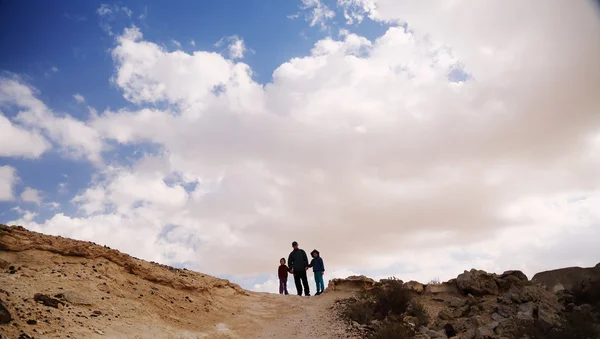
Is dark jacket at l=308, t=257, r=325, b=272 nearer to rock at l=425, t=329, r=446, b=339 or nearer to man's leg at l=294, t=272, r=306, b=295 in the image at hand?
man's leg at l=294, t=272, r=306, b=295

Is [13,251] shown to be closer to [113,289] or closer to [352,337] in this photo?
[113,289]

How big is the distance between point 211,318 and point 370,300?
582 centimetres

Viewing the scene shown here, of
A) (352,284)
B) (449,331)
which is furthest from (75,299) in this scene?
(352,284)

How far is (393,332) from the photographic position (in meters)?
12.4

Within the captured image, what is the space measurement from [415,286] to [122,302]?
10442mm

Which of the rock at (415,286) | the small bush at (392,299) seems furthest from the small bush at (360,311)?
the rock at (415,286)

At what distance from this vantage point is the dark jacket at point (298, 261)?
695 inches

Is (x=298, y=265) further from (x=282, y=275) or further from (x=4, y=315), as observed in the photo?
(x=4, y=315)

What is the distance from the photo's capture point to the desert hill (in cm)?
977

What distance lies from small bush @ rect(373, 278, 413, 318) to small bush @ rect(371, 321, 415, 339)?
6.85ft

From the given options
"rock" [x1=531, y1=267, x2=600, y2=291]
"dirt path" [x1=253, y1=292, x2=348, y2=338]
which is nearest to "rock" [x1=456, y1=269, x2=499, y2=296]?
"rock" [x1=531, y1=267, x2=600, y2=291]

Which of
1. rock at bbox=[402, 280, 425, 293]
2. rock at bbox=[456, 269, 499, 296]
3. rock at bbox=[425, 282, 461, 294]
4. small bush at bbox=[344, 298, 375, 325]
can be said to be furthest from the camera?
rock at bbox=[402, 280, 425, 293]

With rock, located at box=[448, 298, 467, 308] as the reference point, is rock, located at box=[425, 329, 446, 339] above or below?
below

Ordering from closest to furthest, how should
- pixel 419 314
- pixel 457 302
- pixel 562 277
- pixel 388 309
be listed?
pixel 419 314, pixel 457 302, pixel 388 309, pixel 562 277
